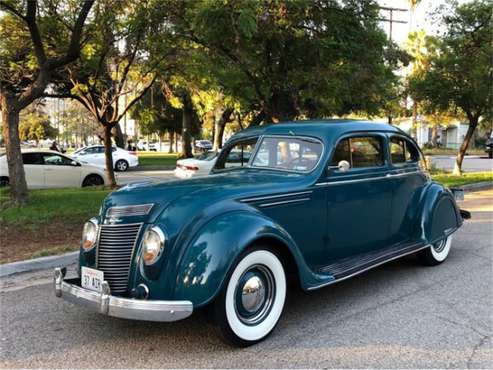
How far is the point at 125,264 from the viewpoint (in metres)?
3.92

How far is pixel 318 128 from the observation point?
5203 mm

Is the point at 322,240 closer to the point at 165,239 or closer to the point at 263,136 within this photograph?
the point at 263,136

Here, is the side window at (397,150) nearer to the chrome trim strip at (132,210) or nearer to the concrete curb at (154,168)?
the chrome trim strip at (132,210)

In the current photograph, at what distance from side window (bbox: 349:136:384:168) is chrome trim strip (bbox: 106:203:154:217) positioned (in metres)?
2.32

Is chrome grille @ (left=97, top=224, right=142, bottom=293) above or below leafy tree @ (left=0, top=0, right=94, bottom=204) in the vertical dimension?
below

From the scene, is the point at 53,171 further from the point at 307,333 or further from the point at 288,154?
the point at 307,333

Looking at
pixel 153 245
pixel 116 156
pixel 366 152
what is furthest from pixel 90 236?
pixel 116 156

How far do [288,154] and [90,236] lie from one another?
6.86ft

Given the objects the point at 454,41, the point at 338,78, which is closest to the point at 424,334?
the point at 338,78

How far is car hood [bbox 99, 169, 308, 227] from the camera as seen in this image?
12.7ft

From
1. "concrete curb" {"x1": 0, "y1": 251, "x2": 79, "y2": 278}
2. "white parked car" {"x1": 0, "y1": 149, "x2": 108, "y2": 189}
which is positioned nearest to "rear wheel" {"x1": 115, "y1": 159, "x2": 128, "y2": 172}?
"white parked car" {"x1": 0, "y1": 149, "x2": 108, "y2": 189}

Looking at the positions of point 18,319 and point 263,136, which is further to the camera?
point 263,136

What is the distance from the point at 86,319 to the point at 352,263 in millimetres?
2575

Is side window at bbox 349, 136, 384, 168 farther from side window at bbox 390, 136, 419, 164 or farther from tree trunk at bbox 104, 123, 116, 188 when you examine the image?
tree trunk at bbox 104, 123, 116, 188
